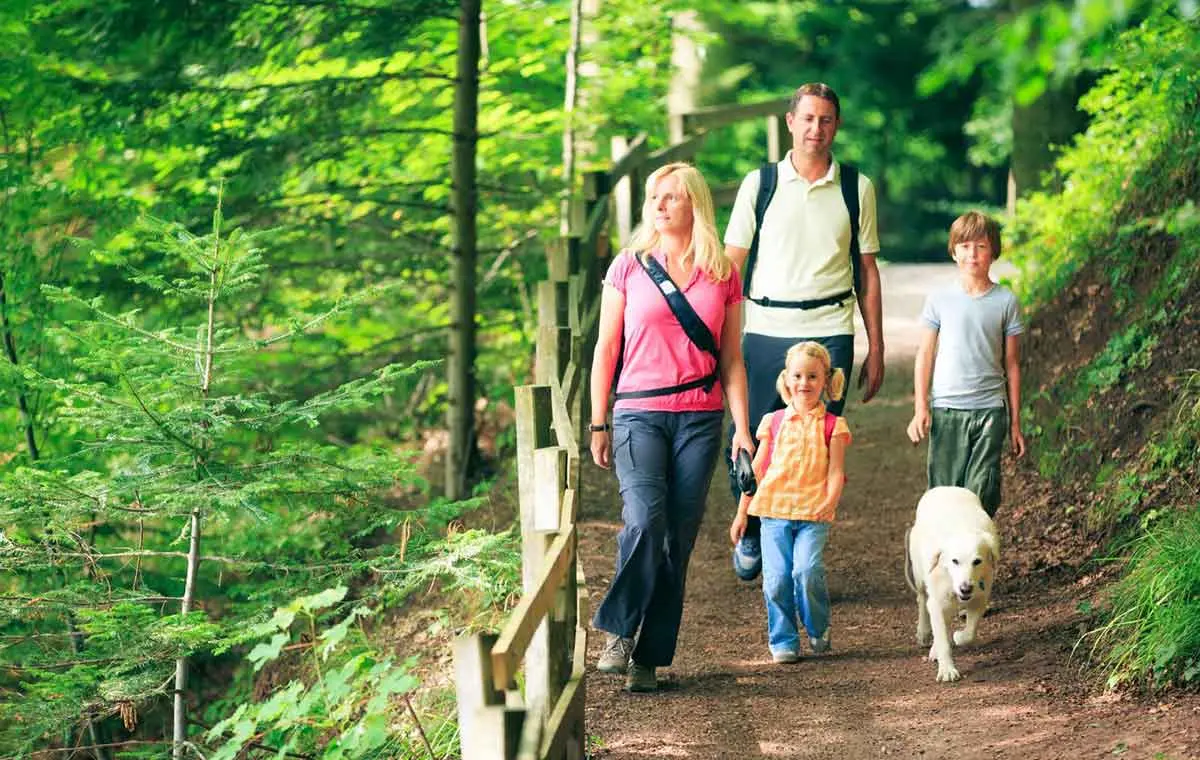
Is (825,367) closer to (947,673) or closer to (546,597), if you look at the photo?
(947,673)

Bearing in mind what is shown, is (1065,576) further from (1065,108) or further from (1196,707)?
(1065,108)

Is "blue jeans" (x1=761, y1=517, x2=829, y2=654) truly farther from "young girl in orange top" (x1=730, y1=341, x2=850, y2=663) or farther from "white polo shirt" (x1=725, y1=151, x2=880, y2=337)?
"white polo shirt" (x1=725, y1=151, x2=880, y2=337)

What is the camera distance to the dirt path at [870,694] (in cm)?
548

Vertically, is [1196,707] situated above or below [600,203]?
below

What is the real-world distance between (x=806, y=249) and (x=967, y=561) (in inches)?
65.3

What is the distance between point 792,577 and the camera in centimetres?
661

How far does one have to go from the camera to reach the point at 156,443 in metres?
6.52

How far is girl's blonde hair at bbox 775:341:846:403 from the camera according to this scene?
6473 millimetres

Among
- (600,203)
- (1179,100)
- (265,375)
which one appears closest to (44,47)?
(265,375)

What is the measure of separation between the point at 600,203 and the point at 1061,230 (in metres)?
3.68

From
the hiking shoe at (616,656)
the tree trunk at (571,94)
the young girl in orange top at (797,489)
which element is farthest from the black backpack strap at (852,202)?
the tree trunk at (571,94)

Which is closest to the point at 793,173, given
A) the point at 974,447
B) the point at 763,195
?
the point at 763,195

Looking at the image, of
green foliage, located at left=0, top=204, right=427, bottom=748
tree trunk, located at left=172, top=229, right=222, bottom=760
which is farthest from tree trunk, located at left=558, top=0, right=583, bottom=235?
tree trunk, located at left=172, top=229, right=222, bottom=760

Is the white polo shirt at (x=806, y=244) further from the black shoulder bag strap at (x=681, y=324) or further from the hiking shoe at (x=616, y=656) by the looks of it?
the hiking shoe at (x=616, y=656)
